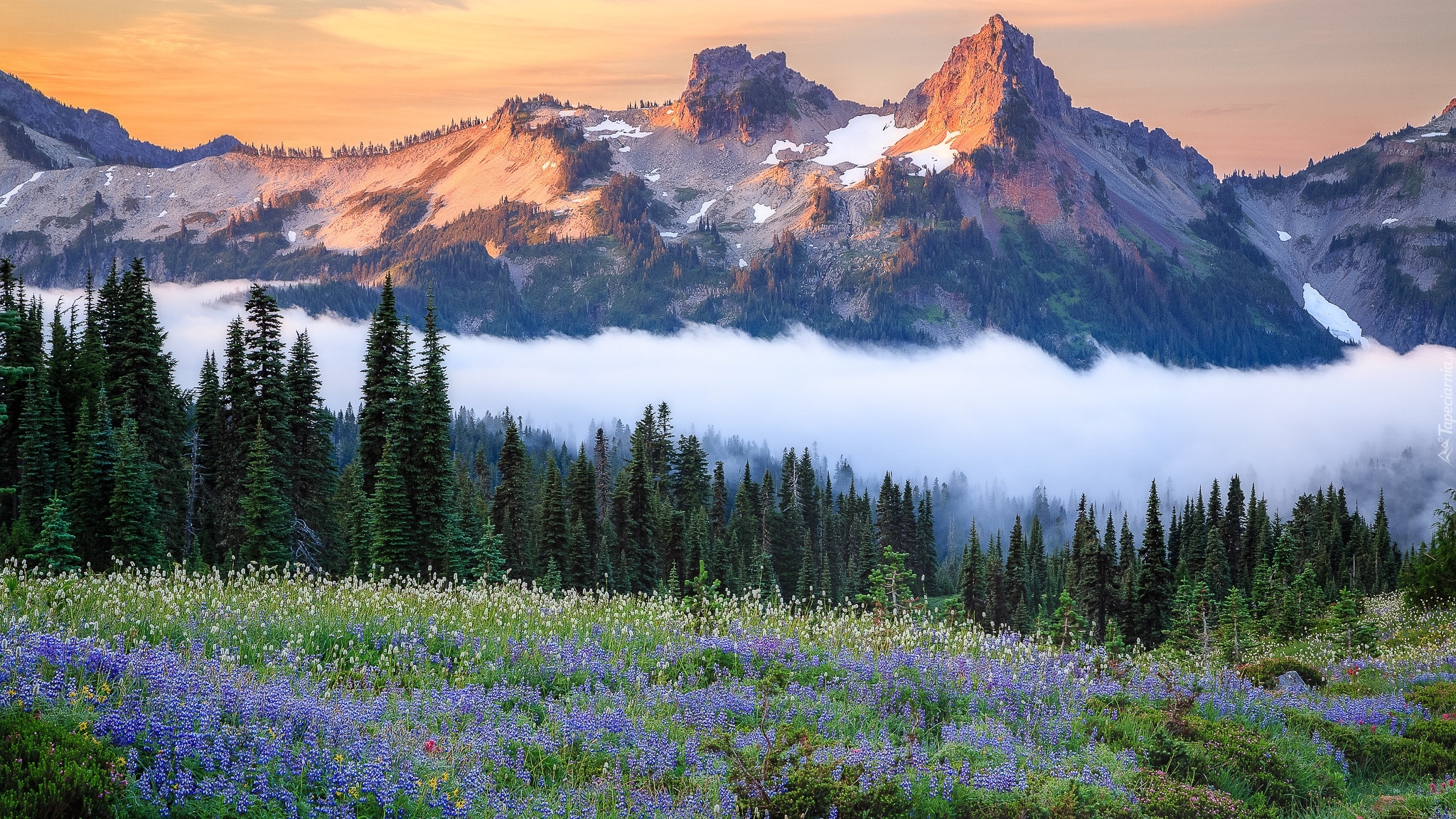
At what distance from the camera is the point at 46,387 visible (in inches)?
2024

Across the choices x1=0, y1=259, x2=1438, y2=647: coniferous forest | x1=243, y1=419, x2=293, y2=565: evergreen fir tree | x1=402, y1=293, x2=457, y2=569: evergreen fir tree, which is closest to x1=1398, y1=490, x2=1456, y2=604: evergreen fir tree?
x1=0, y1=259, x2=1438, y2=647: coniferous forest

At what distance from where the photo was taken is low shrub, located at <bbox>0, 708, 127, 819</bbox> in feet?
25.4

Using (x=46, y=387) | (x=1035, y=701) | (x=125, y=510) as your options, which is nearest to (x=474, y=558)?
(x=125, y=510)

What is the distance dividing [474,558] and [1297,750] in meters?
42.2

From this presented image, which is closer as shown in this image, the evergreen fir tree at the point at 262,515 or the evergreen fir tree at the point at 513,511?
the evergreen fir tree at the point at 262,515

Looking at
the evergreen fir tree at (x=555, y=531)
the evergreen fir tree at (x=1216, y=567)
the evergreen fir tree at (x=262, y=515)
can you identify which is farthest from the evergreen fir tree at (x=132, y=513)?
the evergreen fir tree at (x=1216, y=567)

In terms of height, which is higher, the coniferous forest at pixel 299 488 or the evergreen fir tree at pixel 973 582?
the coniferous forest at pixel 299 488

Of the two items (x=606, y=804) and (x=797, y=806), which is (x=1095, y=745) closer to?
(x=797, y=806)

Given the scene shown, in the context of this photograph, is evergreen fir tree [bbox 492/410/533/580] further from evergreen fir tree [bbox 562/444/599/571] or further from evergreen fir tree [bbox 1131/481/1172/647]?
evergreen fir tree [bbox 1131/481/1172/647]

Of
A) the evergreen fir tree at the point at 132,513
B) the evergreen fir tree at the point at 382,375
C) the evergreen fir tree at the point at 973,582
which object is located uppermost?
the evergreen fir tree at the point at 382,375

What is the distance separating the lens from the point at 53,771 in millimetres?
8008

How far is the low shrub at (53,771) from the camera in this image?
774cm

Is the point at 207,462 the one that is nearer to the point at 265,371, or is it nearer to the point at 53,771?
the point at 265,371

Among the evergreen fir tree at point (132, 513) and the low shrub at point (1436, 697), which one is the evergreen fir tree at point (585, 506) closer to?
the evergreen fir tree at point (132, 513)
